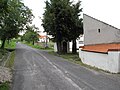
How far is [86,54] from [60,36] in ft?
57.2

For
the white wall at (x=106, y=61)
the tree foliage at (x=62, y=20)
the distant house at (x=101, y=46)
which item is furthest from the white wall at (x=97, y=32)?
the white wall at (x=106, y=61)

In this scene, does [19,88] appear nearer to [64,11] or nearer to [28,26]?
[64,11]

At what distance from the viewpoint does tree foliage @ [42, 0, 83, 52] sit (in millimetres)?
39000

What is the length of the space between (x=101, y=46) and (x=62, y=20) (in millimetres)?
12061

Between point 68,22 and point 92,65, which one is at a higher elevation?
point 68,22

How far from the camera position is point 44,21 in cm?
4175

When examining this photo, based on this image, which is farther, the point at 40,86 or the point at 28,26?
the point at 28,26

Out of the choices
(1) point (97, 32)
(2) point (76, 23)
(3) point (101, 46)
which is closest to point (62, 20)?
(2) point (76, 23)

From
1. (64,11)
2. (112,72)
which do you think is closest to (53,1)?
(64,11)

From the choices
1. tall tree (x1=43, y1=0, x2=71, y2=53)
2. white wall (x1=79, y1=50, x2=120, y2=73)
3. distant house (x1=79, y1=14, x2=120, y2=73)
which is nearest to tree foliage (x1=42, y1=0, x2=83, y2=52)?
tall tree (x1=43, y1=0, x2=71, y2=53)

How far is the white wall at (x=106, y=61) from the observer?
1646 centimetres

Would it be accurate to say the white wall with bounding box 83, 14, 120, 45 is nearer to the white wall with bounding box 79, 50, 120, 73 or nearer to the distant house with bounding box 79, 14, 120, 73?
the distant house with bounding box 79, 14, 120, 73

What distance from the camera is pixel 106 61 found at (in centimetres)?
1806

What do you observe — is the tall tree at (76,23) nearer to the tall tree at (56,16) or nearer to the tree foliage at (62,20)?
the tree foliage at (62,20)
